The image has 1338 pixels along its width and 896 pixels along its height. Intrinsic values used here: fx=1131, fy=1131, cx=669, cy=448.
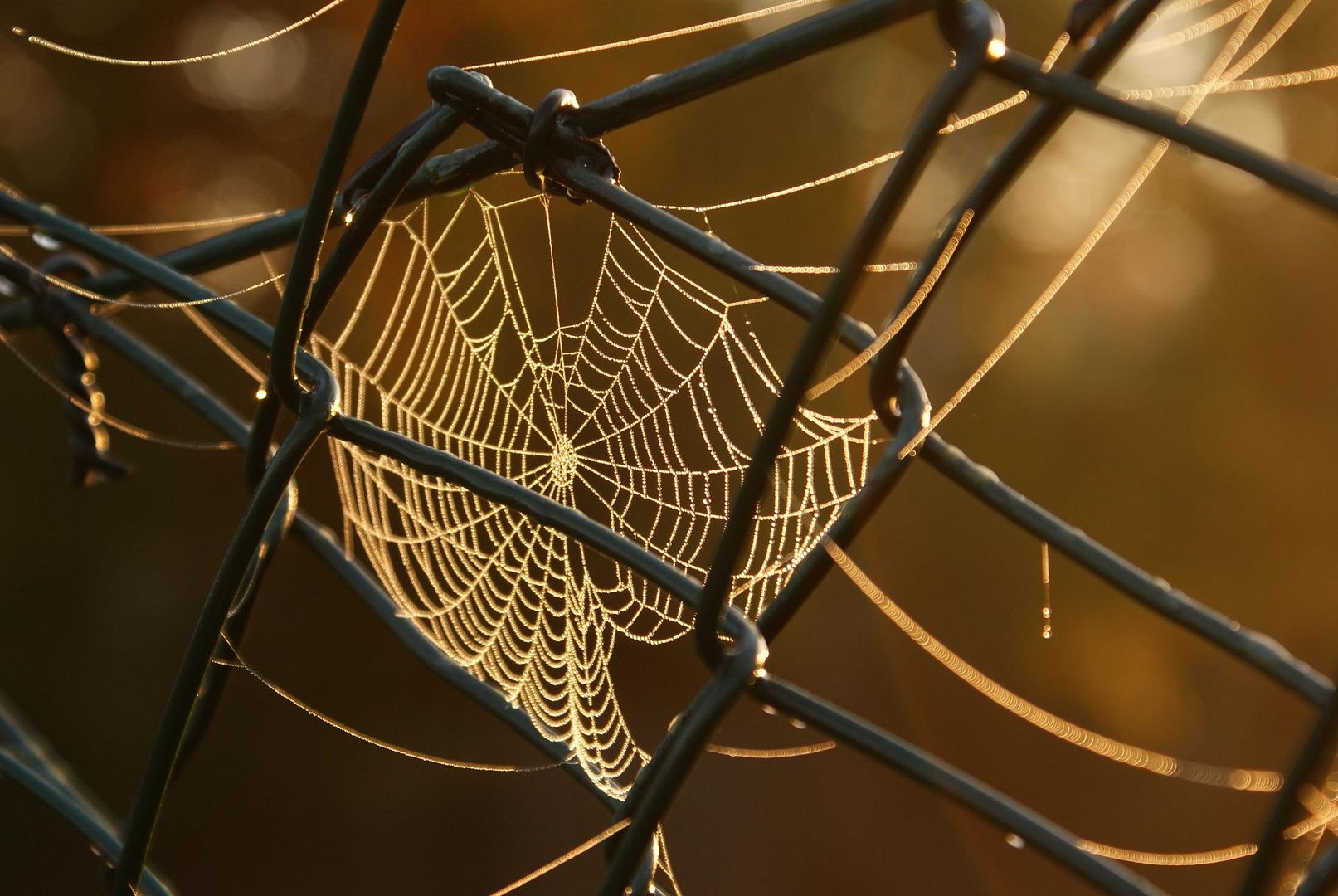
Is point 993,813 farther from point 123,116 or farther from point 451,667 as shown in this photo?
point 123,116

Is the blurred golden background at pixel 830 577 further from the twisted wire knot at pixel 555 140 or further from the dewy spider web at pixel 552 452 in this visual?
the twisted wire knot at pixel 555 140

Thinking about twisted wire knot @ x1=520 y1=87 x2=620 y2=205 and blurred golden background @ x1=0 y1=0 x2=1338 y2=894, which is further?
blurred golden background @ x1=0 y1=0 x2=1338 y2=894

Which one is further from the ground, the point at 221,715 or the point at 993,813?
the point at 221,715

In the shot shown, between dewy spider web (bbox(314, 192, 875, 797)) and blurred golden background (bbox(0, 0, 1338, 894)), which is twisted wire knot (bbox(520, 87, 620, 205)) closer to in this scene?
dewy spider web (bbox(314, 192, 875, 797))

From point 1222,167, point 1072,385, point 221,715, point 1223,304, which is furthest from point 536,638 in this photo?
point 1223,304

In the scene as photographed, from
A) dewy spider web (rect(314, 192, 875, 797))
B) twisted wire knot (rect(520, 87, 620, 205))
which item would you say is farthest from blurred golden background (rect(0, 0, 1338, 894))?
twisted wire knot (rect(520, 87, 620, 205))

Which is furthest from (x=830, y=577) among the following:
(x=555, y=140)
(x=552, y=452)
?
(x=555, y=140)

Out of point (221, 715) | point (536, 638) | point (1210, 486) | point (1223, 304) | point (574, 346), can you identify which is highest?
point (1223, 304)

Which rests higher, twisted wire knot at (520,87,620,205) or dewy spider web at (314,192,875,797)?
dewy spider web at (314,192,875,797)

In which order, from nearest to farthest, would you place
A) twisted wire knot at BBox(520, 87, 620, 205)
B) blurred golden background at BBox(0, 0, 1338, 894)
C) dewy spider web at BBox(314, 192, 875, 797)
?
twisted wire knot at BBox(520, 87, 620, 205), dewy spider web at BBox(314, 192, 875, 797), blurred golden background at BBox(0, 0, 1338, 894)
